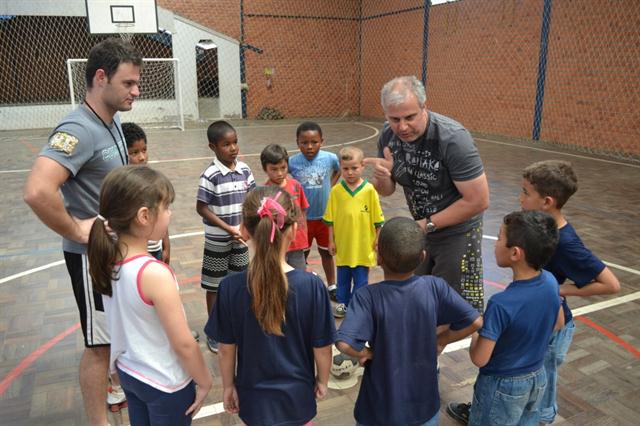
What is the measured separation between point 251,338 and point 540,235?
1.13m

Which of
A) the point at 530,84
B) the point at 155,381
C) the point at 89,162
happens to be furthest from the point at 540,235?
the point at 530,84

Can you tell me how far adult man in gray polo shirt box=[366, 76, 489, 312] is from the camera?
238cm

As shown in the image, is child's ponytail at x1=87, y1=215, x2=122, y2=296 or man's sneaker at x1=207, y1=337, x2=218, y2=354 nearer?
child's ponytail at x1=87, y1=215, x2=122, y2=296

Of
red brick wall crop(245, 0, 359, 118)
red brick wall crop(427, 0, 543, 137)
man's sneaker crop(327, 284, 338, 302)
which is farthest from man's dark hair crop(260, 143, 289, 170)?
red brick wall crop(245, 0, 359, 118)

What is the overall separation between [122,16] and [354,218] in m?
13.6

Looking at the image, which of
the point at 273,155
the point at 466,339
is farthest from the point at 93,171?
the point at 466,339

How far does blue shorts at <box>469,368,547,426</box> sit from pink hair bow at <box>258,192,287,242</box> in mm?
1071

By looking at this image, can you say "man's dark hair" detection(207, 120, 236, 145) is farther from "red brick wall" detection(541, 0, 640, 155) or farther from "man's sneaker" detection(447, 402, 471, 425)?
"red brick wall" detection(541, 0, 640, 155)

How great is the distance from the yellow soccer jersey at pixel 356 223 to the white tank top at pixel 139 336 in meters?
1.74

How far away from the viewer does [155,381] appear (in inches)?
70.5

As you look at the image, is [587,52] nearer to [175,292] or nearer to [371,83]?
[371,83]

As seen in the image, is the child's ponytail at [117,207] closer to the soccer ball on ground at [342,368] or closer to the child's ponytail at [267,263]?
the child's ponytail at [267,263]

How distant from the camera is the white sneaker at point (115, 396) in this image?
2.71 meters

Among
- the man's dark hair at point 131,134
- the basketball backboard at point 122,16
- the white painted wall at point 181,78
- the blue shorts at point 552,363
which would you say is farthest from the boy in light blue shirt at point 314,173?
the white painted wall at point 181,78
